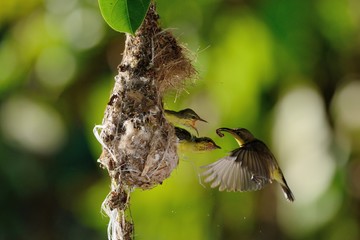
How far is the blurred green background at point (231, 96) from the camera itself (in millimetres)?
4242

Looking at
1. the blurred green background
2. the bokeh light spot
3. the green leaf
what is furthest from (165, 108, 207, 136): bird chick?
the bokeh light spot

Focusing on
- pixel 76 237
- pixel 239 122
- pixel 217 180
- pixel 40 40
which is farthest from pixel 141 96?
pixel 76 237

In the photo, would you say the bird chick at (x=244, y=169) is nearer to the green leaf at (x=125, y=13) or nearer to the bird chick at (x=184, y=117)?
the bird chick at (x=184, y=117)

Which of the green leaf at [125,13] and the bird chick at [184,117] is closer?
the green leaf at [125,13]

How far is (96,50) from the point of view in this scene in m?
4.94

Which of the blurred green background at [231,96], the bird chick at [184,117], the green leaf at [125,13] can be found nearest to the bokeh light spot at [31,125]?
the blurred green background at [231,96]

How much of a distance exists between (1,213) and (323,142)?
2.30 metres


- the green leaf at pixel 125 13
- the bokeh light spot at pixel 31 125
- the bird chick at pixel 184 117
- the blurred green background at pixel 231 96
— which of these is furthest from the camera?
the bokeh light spot at pixel 31 125

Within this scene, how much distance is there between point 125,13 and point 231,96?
213 cm

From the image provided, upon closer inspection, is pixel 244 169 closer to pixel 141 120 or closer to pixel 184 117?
pixel 184 117

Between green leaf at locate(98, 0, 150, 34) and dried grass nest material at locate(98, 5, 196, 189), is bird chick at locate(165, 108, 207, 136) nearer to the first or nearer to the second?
dried grass nest material at locate(98, 5, 196, 189)

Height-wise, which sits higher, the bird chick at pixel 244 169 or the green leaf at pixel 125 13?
the green leaf at pixel 125 13

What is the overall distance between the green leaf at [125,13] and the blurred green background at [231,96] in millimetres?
1574

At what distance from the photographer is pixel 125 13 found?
2.11 meters
